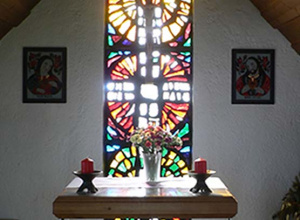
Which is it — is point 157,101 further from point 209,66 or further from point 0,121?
point 0,121

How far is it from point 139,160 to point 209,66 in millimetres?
1083

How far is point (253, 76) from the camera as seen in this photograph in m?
4.33

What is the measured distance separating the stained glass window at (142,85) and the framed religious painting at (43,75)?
0.41 meters

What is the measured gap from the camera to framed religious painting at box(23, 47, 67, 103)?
4.28 m

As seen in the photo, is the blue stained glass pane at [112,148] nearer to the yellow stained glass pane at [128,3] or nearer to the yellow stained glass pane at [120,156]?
the yellow stained glass pane at [120,156]

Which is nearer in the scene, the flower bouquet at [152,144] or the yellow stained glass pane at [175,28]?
the flower bouquet at [152,144]

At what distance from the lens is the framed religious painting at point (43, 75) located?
4.28 metres

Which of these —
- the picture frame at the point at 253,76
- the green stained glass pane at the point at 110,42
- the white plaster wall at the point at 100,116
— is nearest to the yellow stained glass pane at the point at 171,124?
the white plaster wall at the point at 100,116

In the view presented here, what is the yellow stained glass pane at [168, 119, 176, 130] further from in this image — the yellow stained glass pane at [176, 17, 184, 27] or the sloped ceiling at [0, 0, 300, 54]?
the sloped ceiling at [0, 0, 300, 54]

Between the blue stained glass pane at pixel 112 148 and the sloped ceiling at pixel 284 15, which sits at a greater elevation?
the sloped ceiling at pixel 284 15

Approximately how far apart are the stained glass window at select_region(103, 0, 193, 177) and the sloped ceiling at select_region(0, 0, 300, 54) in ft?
2.33

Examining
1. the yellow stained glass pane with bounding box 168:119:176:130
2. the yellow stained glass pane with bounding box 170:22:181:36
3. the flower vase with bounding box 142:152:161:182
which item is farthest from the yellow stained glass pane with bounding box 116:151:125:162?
the yellow stained glass pane with bounding box 170:22:181:36

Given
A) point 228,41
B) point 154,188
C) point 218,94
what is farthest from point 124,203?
point 228,41

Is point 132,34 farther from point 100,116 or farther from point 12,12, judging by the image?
point 12,12
